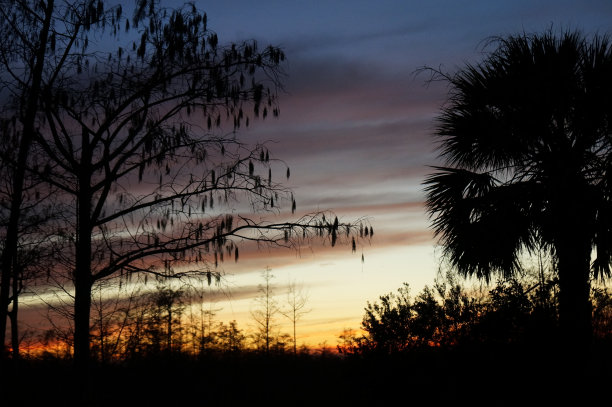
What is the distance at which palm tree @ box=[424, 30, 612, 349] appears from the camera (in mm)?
12922

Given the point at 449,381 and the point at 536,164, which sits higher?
the point at 536,164

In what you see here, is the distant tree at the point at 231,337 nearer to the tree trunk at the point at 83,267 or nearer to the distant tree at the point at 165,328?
the distant tree at the point at 165,328

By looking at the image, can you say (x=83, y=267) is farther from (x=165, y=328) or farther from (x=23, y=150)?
(x=165, y=328)

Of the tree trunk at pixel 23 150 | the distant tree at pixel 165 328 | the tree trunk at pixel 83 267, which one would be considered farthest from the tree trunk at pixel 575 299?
the distant tree at pixel 165 328

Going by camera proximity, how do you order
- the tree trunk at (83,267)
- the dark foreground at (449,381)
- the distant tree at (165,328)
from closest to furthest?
the dark foreground at (449,381) → the tree trunk at (83,267) → the distant tree at (165,328)

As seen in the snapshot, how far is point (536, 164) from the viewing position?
45.1ft

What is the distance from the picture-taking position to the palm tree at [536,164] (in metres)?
12.9

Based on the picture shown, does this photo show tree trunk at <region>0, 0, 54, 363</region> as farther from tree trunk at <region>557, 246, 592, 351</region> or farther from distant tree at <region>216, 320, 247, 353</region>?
distant tree at <region>216, 320, 247, 353</region>

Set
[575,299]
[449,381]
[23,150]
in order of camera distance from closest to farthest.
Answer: [23,150]
[449,381]
[575,299]

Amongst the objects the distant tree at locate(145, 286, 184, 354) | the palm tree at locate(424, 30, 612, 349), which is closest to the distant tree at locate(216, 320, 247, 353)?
the distant tree at locate(145, 286, 184, 354)

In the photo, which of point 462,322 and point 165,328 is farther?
point 165,328

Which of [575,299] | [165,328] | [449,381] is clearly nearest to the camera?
[449,381]

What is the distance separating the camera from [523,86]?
46.7 ft

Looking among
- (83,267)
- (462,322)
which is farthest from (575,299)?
(83,267)
